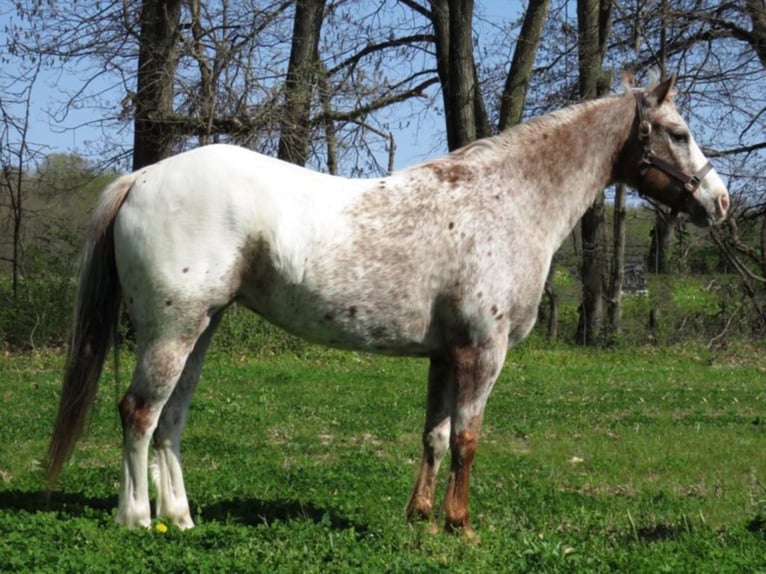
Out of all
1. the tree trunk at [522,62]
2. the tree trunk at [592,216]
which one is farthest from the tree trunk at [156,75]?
the tree trunk at [592,216]

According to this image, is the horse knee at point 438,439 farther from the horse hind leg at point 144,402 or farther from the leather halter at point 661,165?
the leather halter at point 661,165

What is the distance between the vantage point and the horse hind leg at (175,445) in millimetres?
5344

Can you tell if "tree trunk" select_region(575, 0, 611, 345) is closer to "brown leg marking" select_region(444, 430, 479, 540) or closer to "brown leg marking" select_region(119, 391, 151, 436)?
"brown leg marking" select_region(444, 430, 479, 540)

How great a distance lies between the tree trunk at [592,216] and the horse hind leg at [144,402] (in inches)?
597

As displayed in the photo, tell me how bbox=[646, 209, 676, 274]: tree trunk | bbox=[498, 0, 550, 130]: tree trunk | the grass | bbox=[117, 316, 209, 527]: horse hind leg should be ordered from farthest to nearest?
bbox=[646, 209, 676, 274]: tree trunk < bbox=[498, 0, 550, 130]: tree trunk < bbox=[117, 316, 209, 527]: horse hind leg < the grass

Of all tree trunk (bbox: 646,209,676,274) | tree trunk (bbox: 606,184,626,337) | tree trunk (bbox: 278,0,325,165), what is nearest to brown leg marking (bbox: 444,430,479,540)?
tree trunk (bbox: 278,0,325,165)

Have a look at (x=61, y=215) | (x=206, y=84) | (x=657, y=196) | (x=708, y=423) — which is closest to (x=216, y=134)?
(x=206, y=84)

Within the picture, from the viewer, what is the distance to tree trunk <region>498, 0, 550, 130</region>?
1805 cm

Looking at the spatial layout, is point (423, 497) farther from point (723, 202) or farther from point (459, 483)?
point (723, 202)

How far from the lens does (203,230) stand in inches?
200

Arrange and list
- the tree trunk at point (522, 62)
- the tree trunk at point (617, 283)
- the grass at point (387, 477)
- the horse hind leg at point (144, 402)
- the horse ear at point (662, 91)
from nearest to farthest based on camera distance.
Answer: the grass at point (387, 477) < the horse hind leg at point (144, 402) < the horse ear at point (662, 91) < the tree trunk at point (522, 62) < the tree trunk at point (617, 283)

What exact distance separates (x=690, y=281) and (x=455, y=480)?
1641 centimetres

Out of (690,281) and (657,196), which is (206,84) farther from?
(690,281)

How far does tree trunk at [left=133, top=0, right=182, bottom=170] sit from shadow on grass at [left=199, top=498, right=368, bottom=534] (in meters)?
9.50
